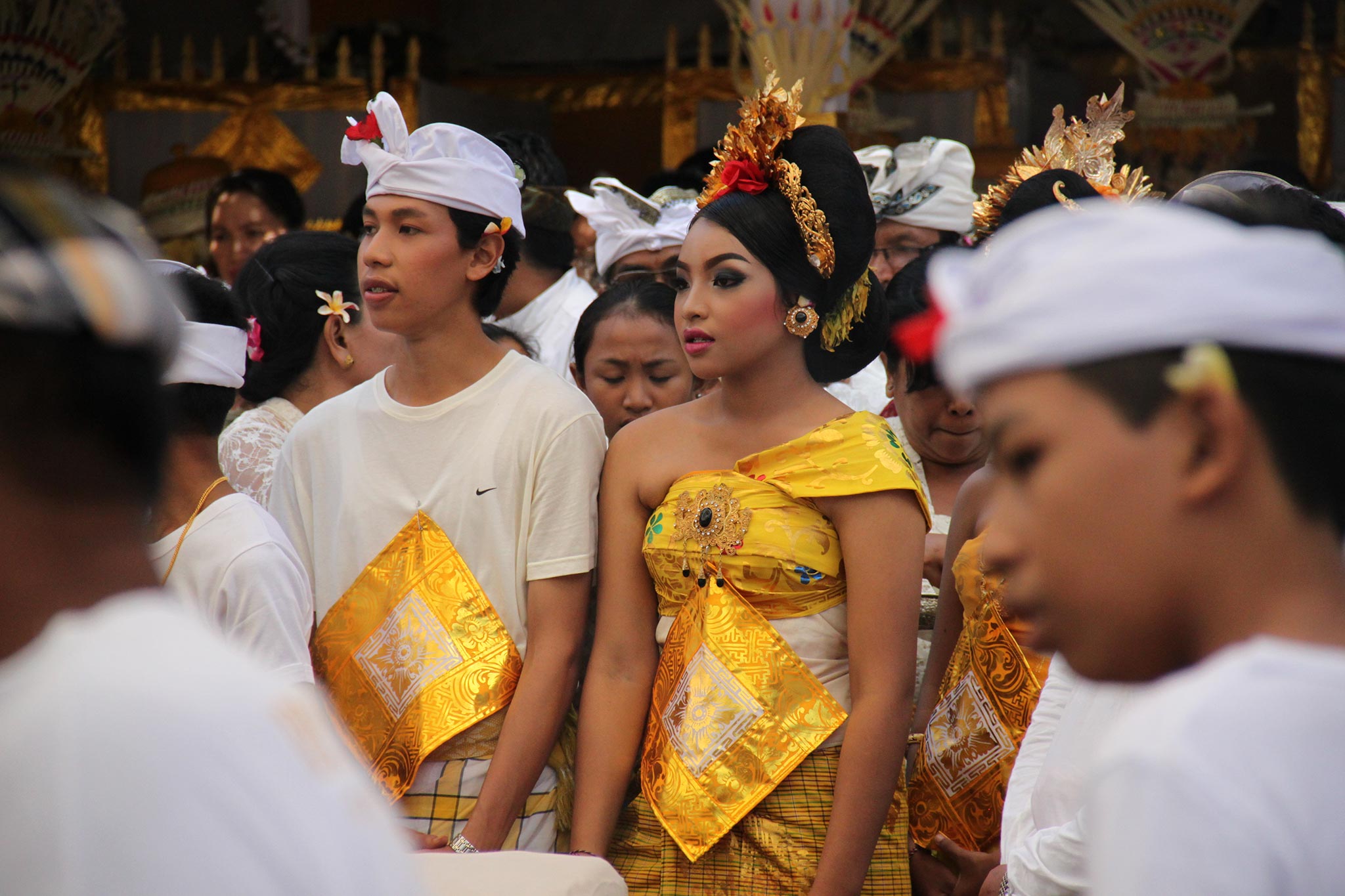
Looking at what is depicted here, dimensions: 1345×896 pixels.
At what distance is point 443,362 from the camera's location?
2910 millimetres

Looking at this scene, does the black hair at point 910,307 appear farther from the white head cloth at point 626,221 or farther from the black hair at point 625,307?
the white head cloth at point 626,221

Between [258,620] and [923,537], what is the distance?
1.13 metres

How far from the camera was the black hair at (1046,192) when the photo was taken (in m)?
2.88

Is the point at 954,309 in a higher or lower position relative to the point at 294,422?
higher

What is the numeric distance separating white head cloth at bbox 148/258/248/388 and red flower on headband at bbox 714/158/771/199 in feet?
3.11

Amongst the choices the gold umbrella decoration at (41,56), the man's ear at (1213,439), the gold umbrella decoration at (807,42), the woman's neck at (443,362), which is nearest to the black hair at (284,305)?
the woman's neck at (443,362)

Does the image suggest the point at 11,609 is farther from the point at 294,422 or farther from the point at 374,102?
the point at 294,422

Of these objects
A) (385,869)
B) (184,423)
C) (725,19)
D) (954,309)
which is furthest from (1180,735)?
(725,19)

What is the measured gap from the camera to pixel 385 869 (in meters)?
0.96

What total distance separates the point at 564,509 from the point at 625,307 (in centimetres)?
100

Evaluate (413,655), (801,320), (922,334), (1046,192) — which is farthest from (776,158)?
(922,334)

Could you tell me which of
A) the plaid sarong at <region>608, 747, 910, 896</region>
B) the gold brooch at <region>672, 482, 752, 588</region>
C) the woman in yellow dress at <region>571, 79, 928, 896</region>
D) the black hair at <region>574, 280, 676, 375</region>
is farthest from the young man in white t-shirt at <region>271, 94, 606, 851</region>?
the black hair at <region>574, 280, 676, 375</region>

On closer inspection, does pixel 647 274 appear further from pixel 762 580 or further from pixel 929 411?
pixel 762 580

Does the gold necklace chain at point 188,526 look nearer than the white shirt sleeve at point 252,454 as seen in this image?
Yes
